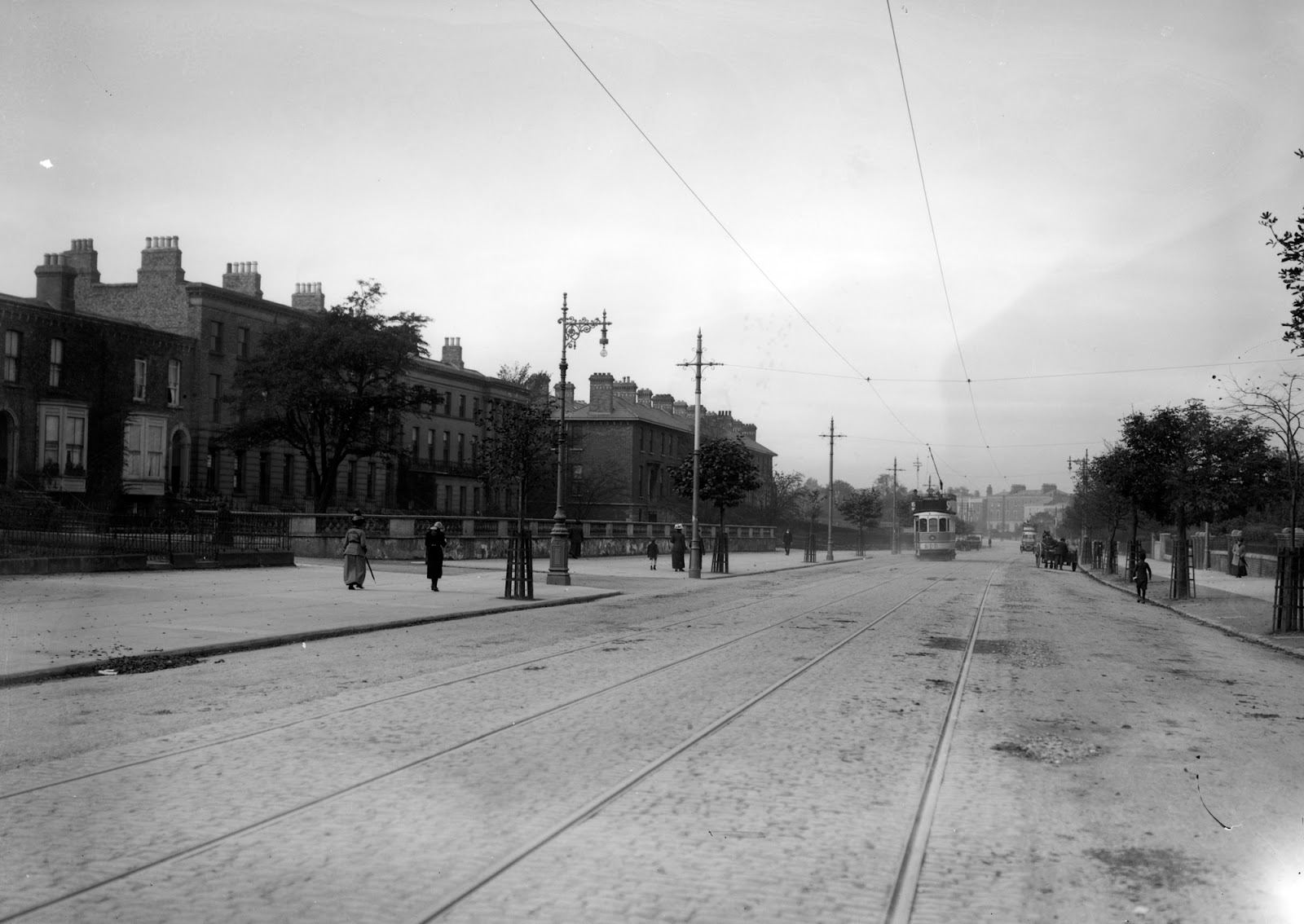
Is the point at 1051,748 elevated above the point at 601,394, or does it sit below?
below

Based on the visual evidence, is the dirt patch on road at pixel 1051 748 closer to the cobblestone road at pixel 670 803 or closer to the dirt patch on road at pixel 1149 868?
the cobblestone road at pixel 670 803

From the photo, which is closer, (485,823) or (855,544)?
(485,823)

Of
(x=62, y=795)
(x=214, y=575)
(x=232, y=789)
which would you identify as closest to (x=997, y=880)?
(x=232, y=789)

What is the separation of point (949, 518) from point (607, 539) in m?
25.2

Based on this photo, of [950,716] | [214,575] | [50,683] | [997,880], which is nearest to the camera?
[997,880]

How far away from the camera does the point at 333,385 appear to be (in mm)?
46969

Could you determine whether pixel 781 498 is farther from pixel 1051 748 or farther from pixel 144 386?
pixel 1051 748

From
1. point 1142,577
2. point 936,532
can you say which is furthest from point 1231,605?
point 936,532

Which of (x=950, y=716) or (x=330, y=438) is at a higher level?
(x=330, y=438)

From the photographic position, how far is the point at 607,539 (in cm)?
5350

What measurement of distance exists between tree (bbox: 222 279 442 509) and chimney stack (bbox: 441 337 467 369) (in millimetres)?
29491

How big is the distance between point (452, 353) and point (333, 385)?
110 ft

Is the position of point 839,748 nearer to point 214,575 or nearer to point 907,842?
point 907,842

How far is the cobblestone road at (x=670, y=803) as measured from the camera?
188 inches
